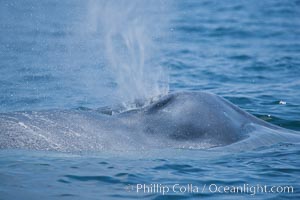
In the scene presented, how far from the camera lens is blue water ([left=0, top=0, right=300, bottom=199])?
768cm

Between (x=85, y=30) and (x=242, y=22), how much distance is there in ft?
25.3

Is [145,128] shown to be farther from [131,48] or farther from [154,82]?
[131,48]

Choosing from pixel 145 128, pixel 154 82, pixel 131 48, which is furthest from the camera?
pixel 131 48

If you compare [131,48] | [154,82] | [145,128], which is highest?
[131,48]

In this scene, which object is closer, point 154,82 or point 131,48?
point 154,82

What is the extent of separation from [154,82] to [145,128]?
400 cm

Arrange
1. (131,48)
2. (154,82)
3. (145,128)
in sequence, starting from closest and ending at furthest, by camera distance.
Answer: (145,128) → (154,82) → (131,48)

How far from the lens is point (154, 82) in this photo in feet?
41.1

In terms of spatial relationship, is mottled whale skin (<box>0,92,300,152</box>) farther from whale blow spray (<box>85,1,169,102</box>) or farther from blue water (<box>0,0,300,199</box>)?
whale blow spray (<box>85,1,169,102</box>)

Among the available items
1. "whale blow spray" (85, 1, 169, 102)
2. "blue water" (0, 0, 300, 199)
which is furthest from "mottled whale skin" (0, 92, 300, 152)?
"whale blow spray" (85, 1, 169, 102)

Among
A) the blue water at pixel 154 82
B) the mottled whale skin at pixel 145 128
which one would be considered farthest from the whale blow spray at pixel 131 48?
the mottled whale skin at pixel 145 128

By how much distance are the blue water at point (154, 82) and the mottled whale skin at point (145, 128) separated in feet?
0.53

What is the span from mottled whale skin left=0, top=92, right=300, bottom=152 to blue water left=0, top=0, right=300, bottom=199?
160mm

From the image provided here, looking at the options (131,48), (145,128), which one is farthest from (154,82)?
(131,48)
